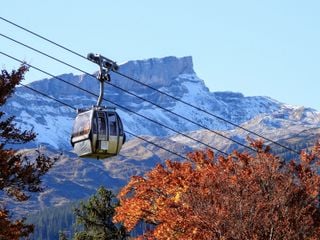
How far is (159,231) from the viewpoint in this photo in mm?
46094

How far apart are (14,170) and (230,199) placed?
396 inches

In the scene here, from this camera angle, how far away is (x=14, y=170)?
3453 cm

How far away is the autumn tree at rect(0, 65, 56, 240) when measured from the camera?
112 ft

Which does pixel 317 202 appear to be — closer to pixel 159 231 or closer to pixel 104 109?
pixel 159 231

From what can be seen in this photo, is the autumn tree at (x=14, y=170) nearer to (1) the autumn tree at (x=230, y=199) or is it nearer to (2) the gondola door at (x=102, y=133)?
(2) the gondola door at (x=102, y=133)

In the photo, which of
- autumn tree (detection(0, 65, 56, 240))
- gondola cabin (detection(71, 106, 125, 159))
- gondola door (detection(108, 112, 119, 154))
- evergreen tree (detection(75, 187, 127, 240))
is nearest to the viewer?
gondola cabin (detection(71, 106, 125, 159))

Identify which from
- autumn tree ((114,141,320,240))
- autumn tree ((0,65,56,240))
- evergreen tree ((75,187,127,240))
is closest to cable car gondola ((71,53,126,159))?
autumn tree ((0,65,56,240))

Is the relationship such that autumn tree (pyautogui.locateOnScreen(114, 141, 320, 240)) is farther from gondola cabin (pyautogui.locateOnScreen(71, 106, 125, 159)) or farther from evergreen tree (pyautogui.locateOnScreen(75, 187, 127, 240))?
evergreen tree (pyautogui.locateOnScreen(75, 187, 127, 240))

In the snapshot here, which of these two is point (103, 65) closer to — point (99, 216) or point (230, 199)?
point (230, 199)

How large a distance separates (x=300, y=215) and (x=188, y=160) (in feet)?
47.7

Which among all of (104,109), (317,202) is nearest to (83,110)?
(104,109)

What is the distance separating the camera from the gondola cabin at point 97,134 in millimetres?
29078

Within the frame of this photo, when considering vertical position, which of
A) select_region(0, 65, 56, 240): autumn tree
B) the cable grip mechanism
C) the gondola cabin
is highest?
the cable grip mechanism

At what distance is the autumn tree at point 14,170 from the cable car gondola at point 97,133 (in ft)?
17.3
